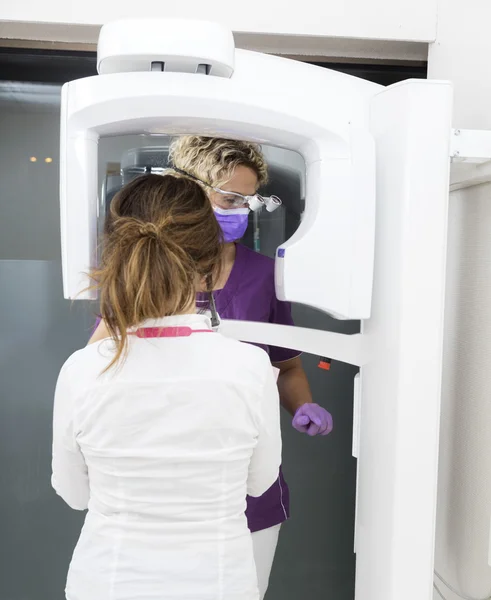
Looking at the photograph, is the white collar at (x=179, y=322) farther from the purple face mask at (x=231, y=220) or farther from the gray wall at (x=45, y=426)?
the gray wall at (x=45, y=426)

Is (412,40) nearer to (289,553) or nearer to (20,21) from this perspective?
(20,21)

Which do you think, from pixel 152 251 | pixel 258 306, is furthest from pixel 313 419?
pixel 152 251

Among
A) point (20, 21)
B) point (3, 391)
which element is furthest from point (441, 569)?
point (20, 21)

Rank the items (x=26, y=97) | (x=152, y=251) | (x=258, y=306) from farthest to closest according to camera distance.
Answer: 1. (x=26, y=97)
2. (x=258, y=306)
3. (x=152, y=251)

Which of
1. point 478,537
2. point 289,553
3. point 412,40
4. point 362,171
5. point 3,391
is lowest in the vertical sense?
point 289,553

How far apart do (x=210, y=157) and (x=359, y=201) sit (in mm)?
362

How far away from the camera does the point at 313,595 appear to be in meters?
1.95

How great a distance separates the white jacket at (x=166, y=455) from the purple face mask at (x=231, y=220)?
1.21 feet

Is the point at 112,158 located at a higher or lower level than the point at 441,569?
higher

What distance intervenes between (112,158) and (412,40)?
76cm

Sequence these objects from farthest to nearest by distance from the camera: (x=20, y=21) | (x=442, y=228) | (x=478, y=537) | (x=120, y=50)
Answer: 1. (x=20, y=21)
2. (x=478, y=537)
3. (x=442, y=228)
4. (x=120, y=50)

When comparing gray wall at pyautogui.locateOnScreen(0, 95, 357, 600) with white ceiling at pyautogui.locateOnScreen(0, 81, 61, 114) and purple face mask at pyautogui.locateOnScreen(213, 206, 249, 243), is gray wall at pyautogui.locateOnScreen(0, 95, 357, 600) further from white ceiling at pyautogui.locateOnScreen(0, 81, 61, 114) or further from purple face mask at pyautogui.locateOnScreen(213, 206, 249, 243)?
purple face mask at pyautogui.locateOnScreen(213, 206, 249, 243)

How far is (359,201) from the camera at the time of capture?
1.11 meters

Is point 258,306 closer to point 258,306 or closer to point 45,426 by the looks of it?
point 258,306
